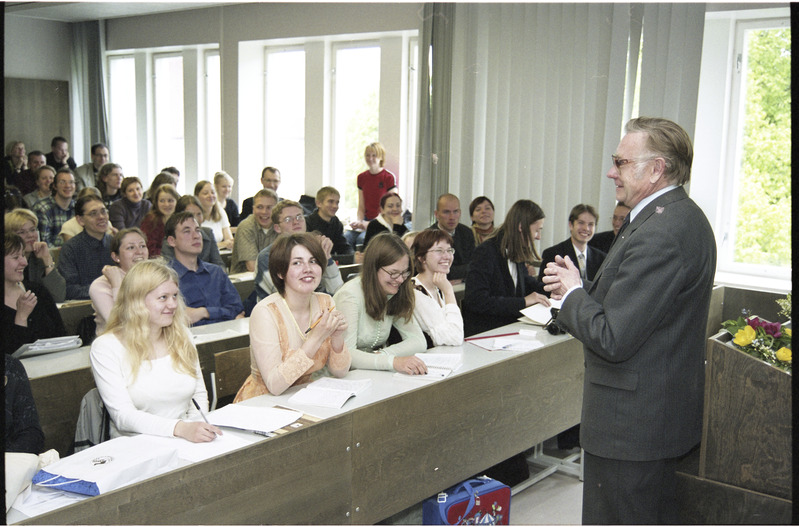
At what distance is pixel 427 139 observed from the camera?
6.74 meters

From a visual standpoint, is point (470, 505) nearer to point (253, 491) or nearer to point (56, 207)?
point (253, 491)

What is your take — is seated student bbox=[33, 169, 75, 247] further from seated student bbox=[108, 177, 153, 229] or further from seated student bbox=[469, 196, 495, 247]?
seated student bbox=[469, 196, 495, 247]

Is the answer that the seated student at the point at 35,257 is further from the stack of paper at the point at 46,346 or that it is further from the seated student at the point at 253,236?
the seated student at the point at 253,236

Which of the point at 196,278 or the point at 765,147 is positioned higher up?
the point at 765,147

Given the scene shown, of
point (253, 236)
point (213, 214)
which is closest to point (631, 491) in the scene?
point (253, 236)

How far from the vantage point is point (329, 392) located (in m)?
2.48

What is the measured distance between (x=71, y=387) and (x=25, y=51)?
30.5ft

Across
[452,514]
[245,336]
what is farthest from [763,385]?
[245,336]

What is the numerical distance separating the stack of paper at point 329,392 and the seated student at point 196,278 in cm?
162

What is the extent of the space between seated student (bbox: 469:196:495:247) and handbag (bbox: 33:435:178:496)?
4152 mm

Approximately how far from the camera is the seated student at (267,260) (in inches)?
165

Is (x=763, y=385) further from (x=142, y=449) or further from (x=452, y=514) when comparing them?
(x=142, y=449)

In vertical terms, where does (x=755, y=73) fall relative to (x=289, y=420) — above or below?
above

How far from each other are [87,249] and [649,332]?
12.7ft
